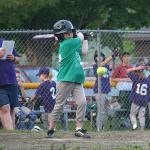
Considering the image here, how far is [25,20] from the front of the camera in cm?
3019

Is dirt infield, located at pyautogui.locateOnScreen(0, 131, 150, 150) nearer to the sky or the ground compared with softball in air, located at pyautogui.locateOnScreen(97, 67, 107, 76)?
nearer to the ground

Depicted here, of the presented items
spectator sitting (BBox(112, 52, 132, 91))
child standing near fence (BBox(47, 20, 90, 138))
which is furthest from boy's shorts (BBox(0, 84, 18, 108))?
spectator sitting (BBox(112, 52, 132, 91))

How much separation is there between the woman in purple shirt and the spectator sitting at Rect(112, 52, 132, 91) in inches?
146

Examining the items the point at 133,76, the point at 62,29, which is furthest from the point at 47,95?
the point at 62,29

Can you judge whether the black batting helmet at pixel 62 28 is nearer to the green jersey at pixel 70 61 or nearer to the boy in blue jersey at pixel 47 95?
the green jersey at pixel 70 61

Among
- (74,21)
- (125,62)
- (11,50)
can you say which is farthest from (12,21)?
(11,50)

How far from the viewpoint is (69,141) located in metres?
11.4

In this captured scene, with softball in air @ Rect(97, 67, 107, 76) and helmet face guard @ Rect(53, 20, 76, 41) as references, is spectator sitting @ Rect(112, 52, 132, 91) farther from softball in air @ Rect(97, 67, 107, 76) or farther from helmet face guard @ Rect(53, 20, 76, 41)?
helmet face guard @ Rect(53, 20, 76, 41)

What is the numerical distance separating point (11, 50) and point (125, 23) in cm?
2008

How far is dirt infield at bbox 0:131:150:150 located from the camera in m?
10.6

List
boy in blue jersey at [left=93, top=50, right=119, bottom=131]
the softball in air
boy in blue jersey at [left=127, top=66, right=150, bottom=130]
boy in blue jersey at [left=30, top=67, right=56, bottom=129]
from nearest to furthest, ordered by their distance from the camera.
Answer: the softball in air → boy in blue jersey at [left=93, top=50, right=119, bottom=131] → boy in blue jersey at [left=30, top=67, right=56, bottom=129] → boy in blue jersey at [left=127, top=66, right=150, bottom=130]

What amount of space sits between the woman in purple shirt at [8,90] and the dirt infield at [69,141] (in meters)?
0.55

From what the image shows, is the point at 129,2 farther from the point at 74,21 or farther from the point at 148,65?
the point at 148,65

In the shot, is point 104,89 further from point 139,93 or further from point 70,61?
point 70,61
